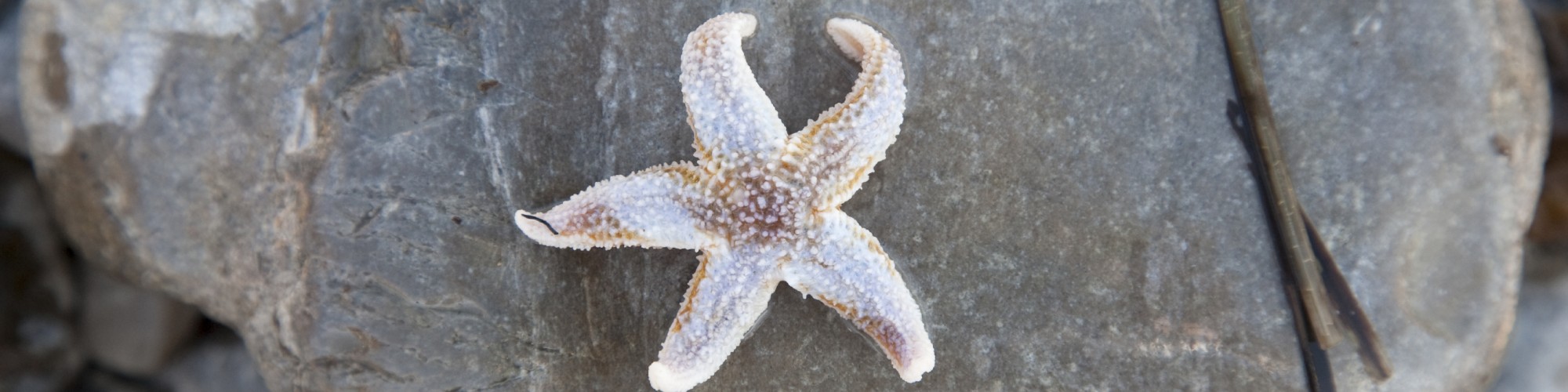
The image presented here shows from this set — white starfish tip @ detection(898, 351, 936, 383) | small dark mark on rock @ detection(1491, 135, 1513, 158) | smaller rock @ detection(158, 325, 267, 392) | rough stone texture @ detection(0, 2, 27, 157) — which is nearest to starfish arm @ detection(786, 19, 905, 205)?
white starfish tip @ detection(898, 351, 936, 383)

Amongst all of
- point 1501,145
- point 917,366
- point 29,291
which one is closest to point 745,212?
point 917,366

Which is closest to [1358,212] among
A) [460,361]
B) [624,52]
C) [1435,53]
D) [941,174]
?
[1435,53]

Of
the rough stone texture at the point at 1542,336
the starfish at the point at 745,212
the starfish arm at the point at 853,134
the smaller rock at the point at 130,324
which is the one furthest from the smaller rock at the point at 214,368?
the rough stone texture at the point at 1542,336

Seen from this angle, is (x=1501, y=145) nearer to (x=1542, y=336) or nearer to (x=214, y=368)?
(x=1542, y=336)

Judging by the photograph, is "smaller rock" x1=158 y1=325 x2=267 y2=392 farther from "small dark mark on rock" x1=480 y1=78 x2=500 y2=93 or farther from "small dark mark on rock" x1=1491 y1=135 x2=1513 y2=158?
"small dark mark on rock" x1=1491 y1=135 x2=1513 y2=158

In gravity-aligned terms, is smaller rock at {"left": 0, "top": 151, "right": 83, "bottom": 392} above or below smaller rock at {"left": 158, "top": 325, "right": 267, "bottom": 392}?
above

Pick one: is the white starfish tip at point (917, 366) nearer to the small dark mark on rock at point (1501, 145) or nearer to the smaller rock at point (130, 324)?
the small dark mark on rock at point (1501, 145)
